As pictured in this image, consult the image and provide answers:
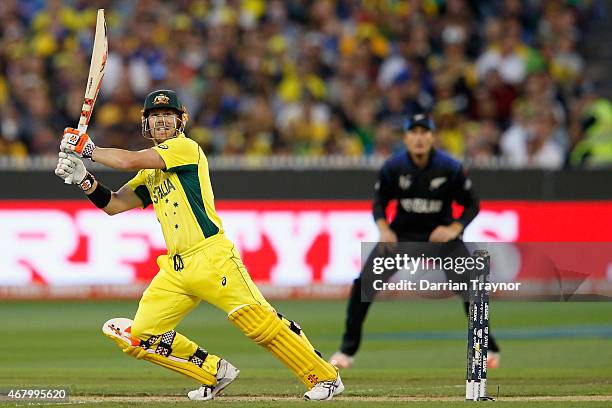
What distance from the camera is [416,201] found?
11141 millimetres

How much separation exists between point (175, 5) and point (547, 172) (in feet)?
21.8

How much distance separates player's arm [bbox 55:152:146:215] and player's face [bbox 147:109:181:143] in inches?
20.2

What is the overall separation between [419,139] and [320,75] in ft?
25.7

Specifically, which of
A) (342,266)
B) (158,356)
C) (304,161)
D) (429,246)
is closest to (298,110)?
(304,161)

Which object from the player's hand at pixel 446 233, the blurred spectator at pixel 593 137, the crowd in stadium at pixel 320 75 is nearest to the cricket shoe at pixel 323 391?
the player's hand at pixel 446 233

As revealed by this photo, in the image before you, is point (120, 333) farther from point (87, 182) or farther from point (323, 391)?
point (323, 391)

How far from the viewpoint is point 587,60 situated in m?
20.1

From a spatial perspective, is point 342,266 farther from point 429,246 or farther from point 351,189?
point 429,246

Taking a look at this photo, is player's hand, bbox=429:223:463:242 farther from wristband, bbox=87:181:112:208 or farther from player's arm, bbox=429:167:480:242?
wristband, bbox=87:181:112:208

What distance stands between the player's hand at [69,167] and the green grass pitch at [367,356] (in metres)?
1.52

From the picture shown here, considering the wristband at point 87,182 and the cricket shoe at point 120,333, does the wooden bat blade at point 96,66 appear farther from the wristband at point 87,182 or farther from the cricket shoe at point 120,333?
the cricket shoe at point 120,333

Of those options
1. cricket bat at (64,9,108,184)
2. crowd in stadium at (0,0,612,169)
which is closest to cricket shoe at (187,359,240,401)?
cricket bat at (64,9,108,184)

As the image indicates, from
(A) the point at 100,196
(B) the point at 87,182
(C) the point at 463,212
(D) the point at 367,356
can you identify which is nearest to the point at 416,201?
(C) the point at 463,212

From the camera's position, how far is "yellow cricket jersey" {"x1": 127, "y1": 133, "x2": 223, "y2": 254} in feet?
28.0
